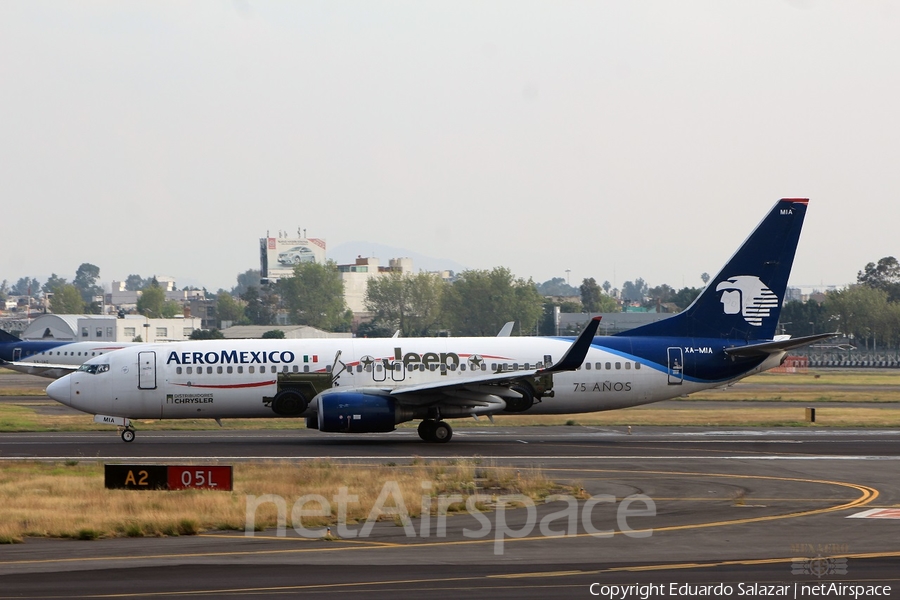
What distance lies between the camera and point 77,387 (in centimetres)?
3591

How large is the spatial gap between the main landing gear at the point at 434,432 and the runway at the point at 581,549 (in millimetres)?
6026

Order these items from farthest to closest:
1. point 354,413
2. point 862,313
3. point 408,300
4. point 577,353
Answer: point 408,300 → point 862,313 → point 354,413 → point 577,353

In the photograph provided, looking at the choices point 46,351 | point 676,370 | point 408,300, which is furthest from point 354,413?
point 408,300

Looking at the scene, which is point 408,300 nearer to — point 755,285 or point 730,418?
point 730,418

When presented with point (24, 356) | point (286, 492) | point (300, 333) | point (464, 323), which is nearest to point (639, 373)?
point (286, 492)

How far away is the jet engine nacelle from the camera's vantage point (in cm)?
3384

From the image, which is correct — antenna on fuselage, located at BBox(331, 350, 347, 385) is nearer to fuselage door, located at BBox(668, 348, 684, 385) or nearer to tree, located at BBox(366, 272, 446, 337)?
fuselage door, located at BBox(668, 348, 684, 385)

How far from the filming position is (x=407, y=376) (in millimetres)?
35969

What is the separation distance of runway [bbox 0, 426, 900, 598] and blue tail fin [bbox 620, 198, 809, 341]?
29.1 feet

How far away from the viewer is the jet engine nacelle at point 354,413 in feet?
111

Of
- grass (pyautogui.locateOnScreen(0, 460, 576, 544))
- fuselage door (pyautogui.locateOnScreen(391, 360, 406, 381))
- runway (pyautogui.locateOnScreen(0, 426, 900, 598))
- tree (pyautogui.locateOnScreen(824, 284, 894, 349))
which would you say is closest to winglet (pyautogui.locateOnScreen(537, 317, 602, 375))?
runway (pyautogui.locateOnScreen(0, 426, 900, 598))

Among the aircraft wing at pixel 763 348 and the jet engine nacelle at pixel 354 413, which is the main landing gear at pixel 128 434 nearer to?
the jet engine nacelle at pixel 354 413

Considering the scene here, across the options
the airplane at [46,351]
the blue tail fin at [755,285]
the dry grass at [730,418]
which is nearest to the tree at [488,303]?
the airplane at [46,351]

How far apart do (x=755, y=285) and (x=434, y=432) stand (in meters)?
13.1
